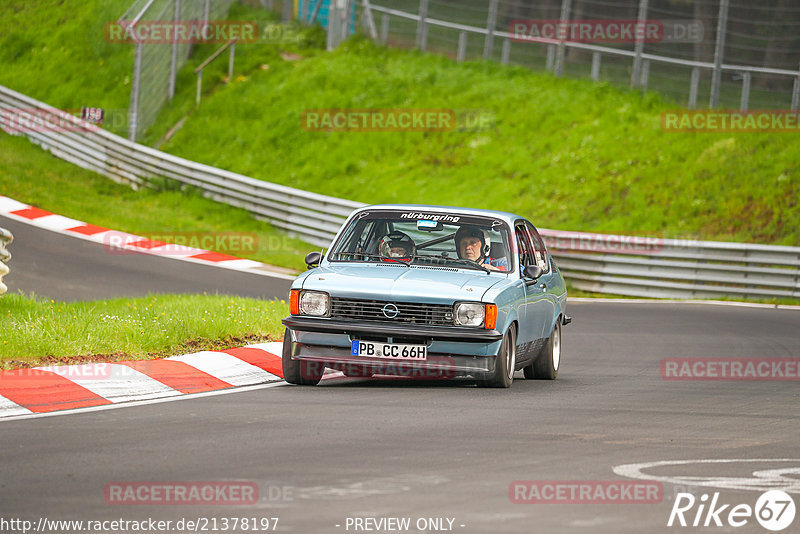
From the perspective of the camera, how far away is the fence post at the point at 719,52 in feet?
89.6

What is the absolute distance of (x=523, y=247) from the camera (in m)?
11.7

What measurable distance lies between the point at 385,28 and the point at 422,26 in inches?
62.3

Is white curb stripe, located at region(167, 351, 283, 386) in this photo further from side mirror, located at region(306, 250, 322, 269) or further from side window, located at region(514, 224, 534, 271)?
side window, located at region(514, 224, 534, 271)

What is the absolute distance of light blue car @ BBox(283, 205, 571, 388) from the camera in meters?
10.1

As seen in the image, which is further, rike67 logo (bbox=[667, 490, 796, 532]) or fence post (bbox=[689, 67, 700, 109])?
fence post (bbox=[689, 67, 700, 109])

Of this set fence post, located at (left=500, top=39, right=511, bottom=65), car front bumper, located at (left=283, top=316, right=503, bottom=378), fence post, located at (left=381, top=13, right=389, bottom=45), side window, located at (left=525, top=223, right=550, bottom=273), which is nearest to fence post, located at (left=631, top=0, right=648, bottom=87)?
fence post, located at (left=500, top=39, right=511, bottom=65)

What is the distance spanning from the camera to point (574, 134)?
29703 millimetres

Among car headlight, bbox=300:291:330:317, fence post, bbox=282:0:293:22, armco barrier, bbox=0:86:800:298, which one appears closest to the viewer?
car headlight, bbox=300:291:330:317

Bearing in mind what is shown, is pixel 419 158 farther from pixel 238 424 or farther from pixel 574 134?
pixel 238 424

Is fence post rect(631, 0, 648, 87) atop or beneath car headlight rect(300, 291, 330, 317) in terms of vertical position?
atop

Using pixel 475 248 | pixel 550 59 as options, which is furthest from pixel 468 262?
pixel 550 59

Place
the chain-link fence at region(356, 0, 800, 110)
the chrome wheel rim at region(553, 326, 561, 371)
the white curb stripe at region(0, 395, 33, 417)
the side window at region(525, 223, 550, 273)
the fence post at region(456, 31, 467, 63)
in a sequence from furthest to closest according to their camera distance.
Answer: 1. the fence post at region(456, 31, 467, 63)
2. the chain-link fence at region(356, 0, 800, 110)
3. the chrome wheel rim at region(553, 326, 561, 371)
4. the side window at region(525, 223, 550, 273)
5. the white curb stripe at region(0, 395, 33, 417)

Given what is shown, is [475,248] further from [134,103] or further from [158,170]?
[134,103]

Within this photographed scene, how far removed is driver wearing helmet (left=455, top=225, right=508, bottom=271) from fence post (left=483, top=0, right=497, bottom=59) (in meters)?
21.8
